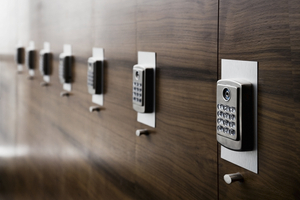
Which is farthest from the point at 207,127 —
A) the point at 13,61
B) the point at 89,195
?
the point at 13,61

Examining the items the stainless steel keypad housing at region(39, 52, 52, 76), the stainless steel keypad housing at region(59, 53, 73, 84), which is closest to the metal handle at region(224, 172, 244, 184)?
the stainless steel keypad housing at region(59, 53, 73, 84)

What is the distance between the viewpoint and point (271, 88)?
0.56 m

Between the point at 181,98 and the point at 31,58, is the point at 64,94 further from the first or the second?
the point at 181,98

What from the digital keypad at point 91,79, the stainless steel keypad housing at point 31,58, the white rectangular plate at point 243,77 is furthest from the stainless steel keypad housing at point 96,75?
the stainless steel keypad housing at point 31,58

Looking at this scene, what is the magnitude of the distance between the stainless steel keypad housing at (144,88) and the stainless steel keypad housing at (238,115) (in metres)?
0.32

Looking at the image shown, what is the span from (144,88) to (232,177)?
379mm

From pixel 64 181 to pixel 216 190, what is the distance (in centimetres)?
111

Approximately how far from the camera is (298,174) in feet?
1.71

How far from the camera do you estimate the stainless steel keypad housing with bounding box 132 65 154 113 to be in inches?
35.3

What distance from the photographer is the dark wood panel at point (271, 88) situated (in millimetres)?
525

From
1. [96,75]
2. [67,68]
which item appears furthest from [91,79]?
[67,68]

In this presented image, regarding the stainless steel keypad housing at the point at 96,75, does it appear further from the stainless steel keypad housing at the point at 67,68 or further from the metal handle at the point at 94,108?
the stainless steel keypad housing at the point at 67,68

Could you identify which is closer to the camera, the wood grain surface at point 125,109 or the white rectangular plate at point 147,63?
the wood grain surface at point 125,109

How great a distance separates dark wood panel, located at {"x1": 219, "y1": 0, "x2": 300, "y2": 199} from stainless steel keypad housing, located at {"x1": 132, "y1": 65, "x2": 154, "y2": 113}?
307mm
